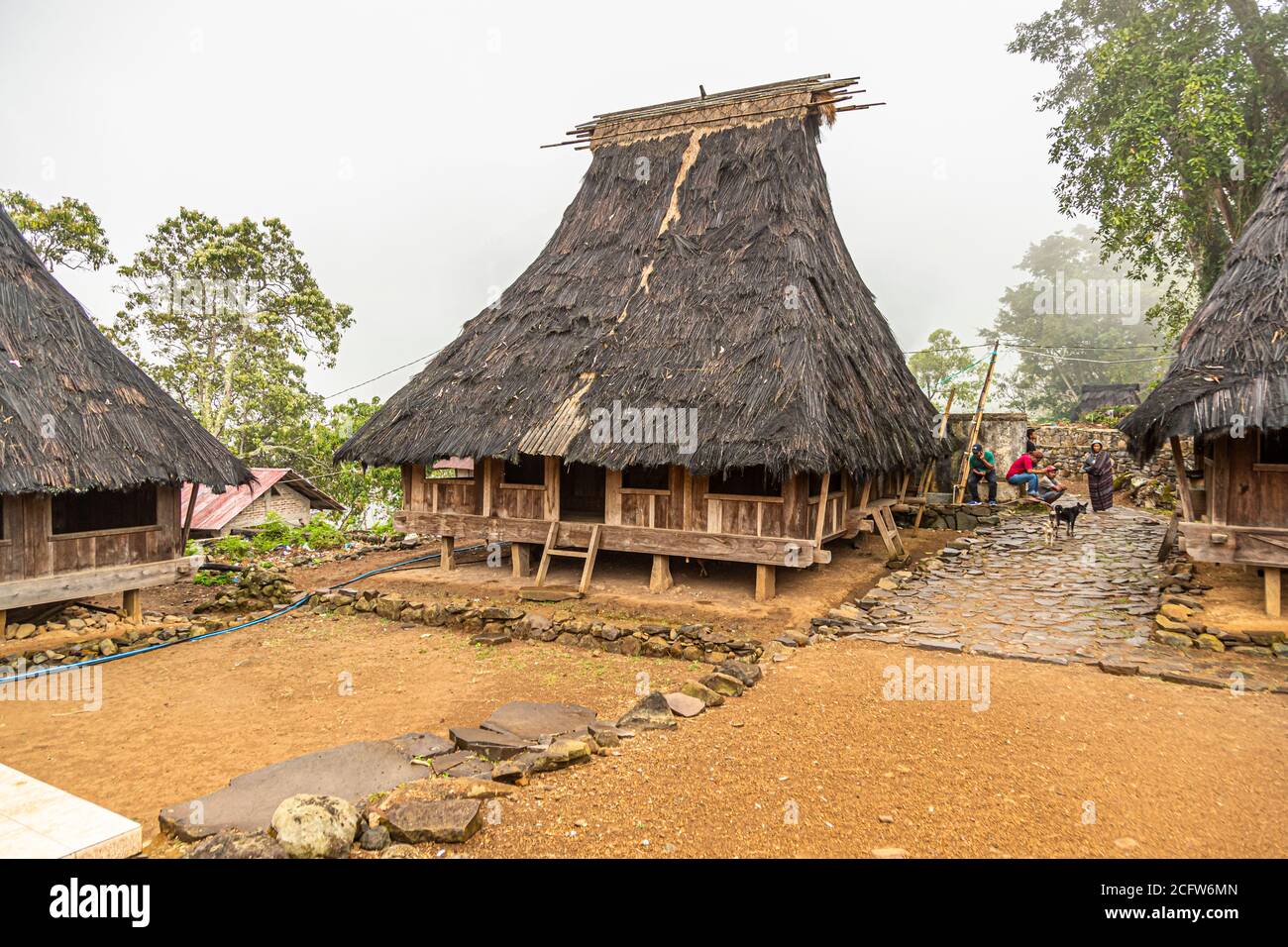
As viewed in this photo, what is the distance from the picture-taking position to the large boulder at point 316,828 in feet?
12.7

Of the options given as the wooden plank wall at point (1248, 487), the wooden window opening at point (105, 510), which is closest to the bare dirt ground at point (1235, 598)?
the wooden plank wall at point (1248, 487)

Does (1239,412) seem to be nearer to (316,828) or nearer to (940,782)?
(940,782)

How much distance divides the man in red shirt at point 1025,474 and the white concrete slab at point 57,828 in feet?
56.1

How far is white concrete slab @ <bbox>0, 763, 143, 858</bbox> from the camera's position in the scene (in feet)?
12.1

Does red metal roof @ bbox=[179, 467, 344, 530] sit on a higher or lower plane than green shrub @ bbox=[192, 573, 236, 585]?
higher

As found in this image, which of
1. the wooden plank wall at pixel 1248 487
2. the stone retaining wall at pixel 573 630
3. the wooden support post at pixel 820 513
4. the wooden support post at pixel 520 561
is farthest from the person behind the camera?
the wooden support post at pixel 520 561

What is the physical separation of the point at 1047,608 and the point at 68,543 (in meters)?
14.1

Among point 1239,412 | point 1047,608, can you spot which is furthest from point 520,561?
point 1239,412

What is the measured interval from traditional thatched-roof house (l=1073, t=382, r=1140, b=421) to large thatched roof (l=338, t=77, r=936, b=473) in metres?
20.8

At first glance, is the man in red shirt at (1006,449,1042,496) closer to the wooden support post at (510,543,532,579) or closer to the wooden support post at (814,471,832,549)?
the wooden support post at (814,471,832,549)

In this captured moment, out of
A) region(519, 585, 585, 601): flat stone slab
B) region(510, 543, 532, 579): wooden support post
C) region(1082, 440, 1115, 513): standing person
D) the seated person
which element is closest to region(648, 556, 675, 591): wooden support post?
region(519, 585, 585, 601): flat stone slab

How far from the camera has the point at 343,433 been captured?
2398 cm

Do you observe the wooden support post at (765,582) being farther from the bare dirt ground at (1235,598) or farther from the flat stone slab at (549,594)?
the bare dirt ground at (1235,598)

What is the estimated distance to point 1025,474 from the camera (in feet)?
55.4
